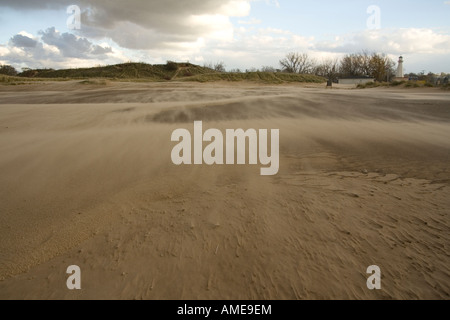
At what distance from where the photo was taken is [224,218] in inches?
81.3

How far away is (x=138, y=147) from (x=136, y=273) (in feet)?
6.80

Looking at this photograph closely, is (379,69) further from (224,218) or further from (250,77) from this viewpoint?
(224,218)

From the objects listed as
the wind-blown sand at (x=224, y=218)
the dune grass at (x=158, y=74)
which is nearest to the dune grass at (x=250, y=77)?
the dune grass at (x=158, y=74)

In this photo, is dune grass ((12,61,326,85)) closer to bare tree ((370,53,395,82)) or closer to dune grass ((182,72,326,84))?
dune grass ((182,72,326,84))

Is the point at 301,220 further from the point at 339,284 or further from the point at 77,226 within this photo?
the point at 77,226

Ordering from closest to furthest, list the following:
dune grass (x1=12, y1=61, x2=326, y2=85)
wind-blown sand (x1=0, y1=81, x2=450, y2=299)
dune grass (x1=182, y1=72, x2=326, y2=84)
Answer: wind-blown sand (x1=0, y1=81, x2=450, y2=299) < dune grass (x1=182, y1=72, x2=326, y2=84) < dune grass (x1=12, y1=61, x2=326, y2=85)

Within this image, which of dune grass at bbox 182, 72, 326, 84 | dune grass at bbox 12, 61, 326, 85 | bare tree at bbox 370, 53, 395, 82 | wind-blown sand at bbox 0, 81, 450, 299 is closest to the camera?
wind-blown sand at bbox 0, 81, 450, 299

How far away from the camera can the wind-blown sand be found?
4.99 feet

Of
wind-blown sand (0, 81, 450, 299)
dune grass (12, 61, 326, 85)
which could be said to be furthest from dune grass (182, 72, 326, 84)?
wind-blown sand (0, 81, 450, 299)

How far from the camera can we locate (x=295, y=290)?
4.77 ft

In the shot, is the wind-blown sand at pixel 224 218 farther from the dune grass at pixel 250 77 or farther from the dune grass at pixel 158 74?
the dune grass at pixel 158 74

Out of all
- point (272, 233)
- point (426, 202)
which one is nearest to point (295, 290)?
point (272, 233)

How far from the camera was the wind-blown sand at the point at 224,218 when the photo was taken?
1521mm

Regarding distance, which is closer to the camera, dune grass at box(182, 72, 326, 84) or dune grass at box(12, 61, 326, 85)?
dune grass at box(182, 72, 326, 84)
